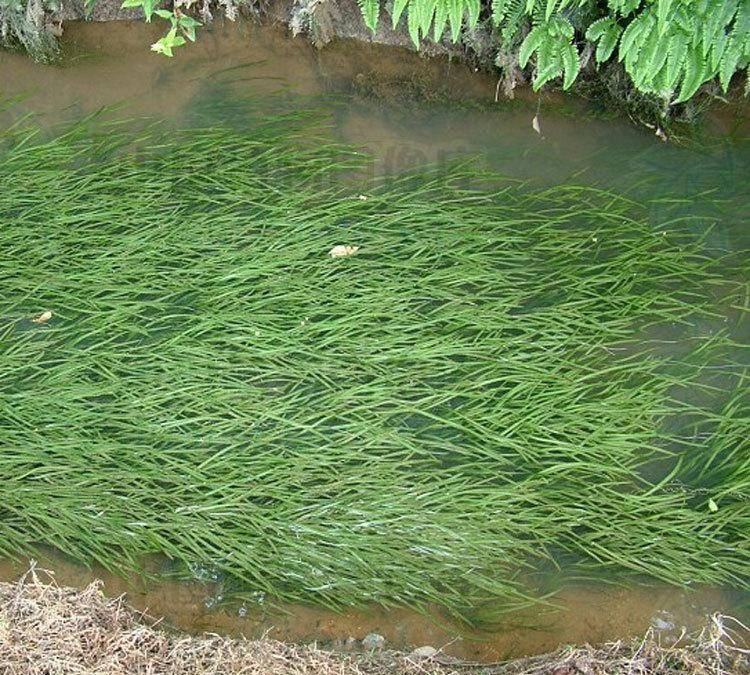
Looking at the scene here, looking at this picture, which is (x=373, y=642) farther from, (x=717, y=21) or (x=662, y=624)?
(x=717, y=21)

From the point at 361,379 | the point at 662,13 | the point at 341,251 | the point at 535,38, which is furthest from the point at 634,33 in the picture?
the point at 361,379

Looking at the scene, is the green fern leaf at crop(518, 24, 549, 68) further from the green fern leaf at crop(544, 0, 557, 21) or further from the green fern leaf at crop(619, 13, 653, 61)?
the green fern leaf at crop(619, 13, 653, 61)

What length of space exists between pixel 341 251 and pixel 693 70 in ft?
4.44

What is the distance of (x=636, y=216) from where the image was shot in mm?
2873

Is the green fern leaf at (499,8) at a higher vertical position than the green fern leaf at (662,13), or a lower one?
→ higher

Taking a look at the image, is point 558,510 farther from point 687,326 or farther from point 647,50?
point 647,50

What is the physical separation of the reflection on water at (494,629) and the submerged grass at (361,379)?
8 centimetres

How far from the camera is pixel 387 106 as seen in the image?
3141 mm

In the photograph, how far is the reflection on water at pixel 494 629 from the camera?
2.38 metres

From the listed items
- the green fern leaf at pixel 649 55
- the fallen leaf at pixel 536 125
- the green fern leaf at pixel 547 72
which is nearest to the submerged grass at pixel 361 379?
the fallen leaf at pixel 536 125

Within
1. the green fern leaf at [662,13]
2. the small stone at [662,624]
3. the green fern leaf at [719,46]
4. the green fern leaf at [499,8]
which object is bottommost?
the small stone at [662,624]

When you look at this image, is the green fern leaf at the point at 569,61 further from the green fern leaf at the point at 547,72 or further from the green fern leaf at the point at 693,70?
the green fern leaf at the point at 693,70

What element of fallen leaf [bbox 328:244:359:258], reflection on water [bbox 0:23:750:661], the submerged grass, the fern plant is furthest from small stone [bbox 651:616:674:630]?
the fern plant

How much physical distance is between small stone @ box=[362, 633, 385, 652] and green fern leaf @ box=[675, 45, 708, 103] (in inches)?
82.7
